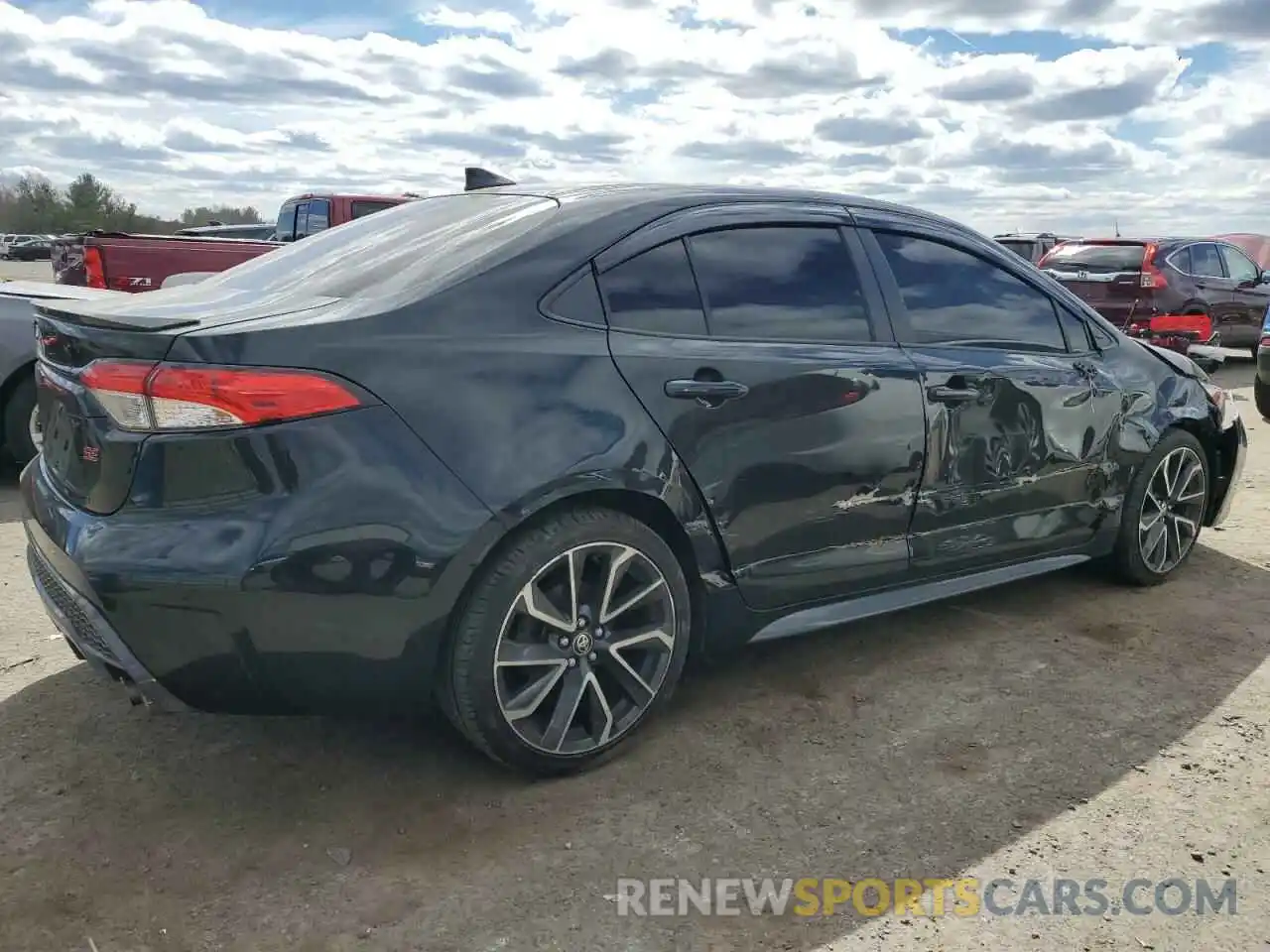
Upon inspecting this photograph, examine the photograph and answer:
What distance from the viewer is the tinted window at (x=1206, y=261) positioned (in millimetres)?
13055

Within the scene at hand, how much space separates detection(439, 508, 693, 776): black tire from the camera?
2.69m

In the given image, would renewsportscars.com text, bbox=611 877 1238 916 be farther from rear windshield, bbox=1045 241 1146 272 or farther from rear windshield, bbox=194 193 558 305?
rear windshield, bbox=1045 241 1146 272

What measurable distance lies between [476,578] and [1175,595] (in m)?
3.25

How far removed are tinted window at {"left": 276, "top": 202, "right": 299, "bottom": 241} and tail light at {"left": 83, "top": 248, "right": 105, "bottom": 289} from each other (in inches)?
258

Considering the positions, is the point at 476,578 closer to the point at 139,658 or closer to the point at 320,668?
the point at 320,668

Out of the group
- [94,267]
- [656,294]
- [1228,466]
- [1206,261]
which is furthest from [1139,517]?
[1206,261]

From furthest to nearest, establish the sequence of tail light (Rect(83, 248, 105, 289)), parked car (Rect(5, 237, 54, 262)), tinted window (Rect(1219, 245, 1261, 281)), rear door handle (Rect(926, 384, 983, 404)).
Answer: parked car (Rect(5, 237, 54, 262)) < tinted window (Rect(1219, 245, 1261, 281)) < tail light (Rect(83, 248, 105, 289)) < rear door handle (Rect(926, 384, 983, 404))

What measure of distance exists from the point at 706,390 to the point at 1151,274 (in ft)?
36.2

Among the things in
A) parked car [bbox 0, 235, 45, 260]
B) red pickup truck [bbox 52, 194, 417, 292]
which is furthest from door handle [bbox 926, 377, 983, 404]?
parked car [bbox 0, 235, 45, 260]

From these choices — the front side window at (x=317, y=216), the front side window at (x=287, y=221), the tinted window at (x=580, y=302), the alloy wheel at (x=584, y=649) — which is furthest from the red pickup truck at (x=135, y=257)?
the alloy wheel at (x=584, y=649)

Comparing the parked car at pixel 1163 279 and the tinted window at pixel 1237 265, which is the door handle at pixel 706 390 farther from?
the tinted window at pixel 1237 265

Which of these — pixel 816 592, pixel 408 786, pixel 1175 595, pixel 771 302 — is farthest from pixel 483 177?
pixel 1175 595

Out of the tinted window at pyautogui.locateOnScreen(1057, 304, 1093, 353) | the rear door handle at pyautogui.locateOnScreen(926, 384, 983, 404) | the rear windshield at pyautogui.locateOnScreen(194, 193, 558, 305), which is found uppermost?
the rear windshield at pyautogui.locateOnScreen(194, 193, 558, 305)

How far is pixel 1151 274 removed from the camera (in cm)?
1237
